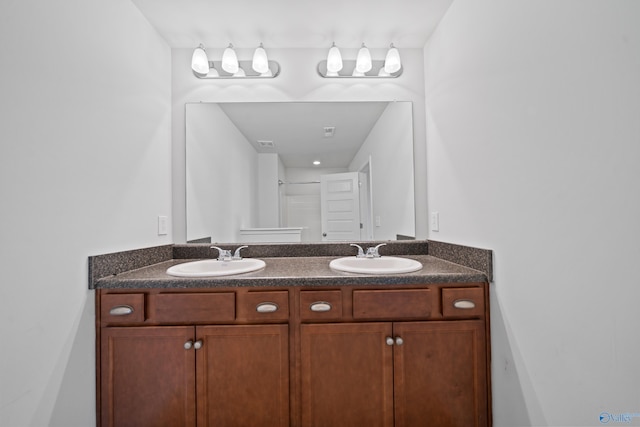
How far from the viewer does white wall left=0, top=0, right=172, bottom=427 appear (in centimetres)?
88

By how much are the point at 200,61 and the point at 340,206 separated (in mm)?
1288

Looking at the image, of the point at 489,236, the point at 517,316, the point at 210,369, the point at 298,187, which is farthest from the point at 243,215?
the point at 517,316

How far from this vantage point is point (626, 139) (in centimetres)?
69

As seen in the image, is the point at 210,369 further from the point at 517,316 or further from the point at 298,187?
the point at 517,316

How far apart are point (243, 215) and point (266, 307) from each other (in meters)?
0.80

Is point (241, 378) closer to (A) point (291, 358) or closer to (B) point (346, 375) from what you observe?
(A) point (291, 358)

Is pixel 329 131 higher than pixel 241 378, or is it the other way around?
pixel 329 131

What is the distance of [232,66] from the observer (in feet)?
5.62

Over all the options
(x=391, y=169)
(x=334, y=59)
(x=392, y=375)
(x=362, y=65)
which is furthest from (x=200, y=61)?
(x=392, y=375)

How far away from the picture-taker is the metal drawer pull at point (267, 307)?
47.1 inches

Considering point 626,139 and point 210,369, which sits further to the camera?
point 210,369

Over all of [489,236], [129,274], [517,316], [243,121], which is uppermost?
[243,121]

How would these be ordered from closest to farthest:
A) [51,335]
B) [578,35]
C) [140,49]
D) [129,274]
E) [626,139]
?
[626,139] → [578,35] → [51,335] → [129,274] → [140,49]

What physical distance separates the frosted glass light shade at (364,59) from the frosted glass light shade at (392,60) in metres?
0.12
